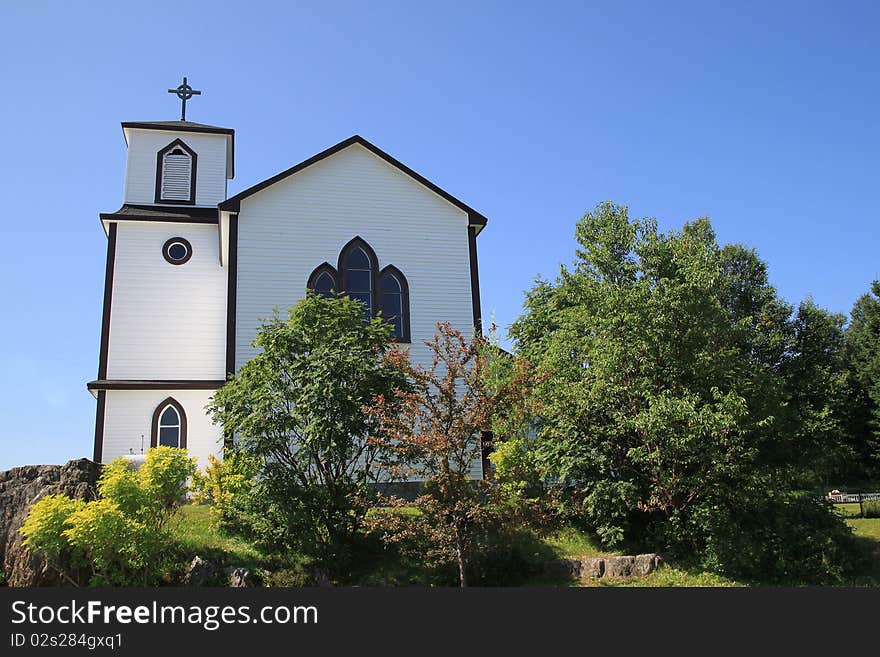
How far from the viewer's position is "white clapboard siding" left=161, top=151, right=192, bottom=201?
29.8 meters

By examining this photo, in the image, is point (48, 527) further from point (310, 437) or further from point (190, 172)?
point (190, 172)

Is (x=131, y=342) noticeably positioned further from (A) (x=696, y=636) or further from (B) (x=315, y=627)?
(A) (x=696, y=636)

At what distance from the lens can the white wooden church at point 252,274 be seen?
2439 cm

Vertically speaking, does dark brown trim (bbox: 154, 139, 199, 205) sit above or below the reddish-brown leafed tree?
above

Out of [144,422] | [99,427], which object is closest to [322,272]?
[144,422]

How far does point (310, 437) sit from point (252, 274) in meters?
9.79

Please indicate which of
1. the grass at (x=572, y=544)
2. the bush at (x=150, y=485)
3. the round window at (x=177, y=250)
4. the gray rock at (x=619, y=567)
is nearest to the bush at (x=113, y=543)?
the bush at (x=150, y=485)

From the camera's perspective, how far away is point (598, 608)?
32.1 ft

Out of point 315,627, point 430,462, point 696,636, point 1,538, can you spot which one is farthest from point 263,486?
point 696,636

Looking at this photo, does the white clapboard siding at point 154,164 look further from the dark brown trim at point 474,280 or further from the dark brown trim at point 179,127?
the dark brown trim at point 474,280

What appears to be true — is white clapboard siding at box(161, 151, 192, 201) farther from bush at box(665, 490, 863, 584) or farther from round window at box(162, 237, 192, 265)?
bush at box(665, 490, 863, 584)

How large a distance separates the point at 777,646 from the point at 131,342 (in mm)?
21988

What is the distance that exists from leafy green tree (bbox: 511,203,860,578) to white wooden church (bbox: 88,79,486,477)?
6960 millimetres

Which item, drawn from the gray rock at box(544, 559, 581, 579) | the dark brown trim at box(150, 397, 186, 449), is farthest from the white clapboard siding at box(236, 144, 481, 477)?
the gray rock at box(544, 559, 581, 579)
